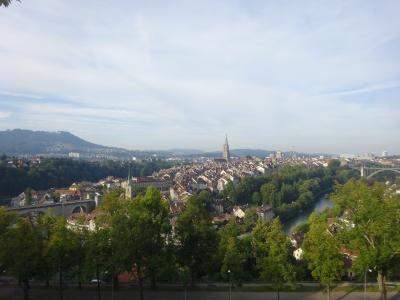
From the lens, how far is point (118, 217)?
→ 12.9 meters

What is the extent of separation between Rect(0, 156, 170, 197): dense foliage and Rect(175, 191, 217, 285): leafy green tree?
1734 inches

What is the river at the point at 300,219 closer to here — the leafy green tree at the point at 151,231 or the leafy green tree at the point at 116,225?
the leafy green tree at the point at 151,231

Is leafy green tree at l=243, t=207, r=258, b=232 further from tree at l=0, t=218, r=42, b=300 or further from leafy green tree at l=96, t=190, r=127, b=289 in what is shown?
tree at l=0, t=218, r=42, b=300

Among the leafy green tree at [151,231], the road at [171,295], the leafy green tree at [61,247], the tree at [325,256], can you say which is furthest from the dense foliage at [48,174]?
the tree at [325,256]

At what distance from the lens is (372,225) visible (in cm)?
1193

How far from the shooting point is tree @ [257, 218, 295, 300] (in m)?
12.8

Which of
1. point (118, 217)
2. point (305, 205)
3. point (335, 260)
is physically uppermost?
point (118, 217)

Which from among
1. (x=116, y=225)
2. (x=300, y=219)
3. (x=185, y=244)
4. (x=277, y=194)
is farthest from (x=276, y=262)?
(x=277, y=194)

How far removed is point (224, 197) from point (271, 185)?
5614mm

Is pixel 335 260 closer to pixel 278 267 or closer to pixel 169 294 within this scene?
pixel 278 267

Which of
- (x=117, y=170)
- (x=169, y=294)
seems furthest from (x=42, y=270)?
(x=117, y=170)

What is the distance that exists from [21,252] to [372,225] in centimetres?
987

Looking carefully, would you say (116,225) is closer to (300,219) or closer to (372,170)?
(300,219)

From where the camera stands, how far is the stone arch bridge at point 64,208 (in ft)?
133
